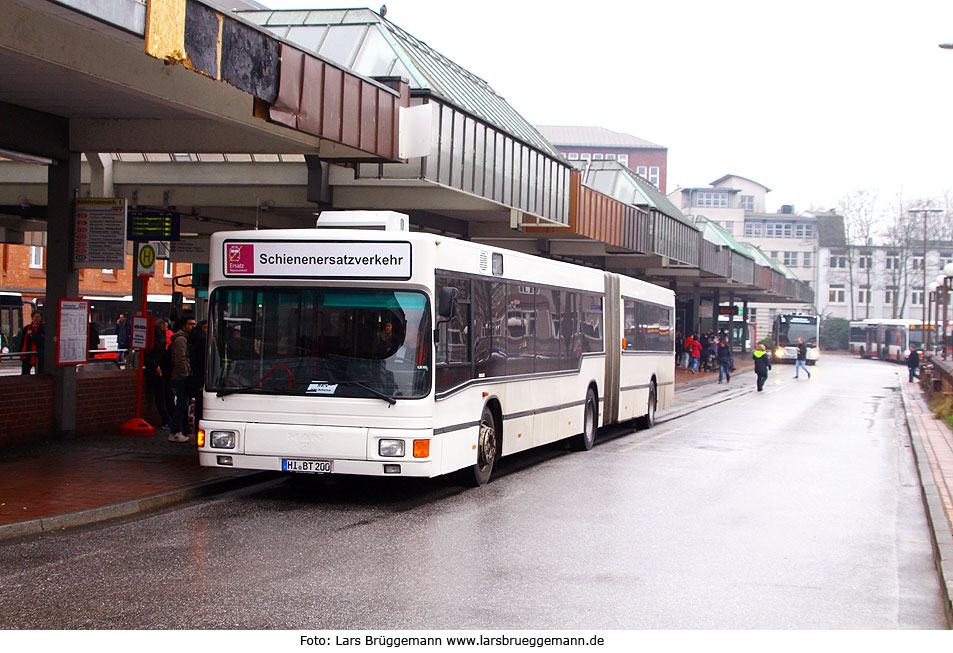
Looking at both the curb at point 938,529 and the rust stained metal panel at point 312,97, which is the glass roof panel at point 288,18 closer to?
the rust stained metal panel at point 312,97

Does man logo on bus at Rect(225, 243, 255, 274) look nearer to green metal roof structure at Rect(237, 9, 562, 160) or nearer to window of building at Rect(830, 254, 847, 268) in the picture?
green metal roof structure at Rect(237, 9, 562, 160)

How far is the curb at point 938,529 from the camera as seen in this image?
7.71 m

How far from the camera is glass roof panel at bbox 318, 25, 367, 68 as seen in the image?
20578mm

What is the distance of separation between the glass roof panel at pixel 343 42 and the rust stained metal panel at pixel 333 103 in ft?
23.0

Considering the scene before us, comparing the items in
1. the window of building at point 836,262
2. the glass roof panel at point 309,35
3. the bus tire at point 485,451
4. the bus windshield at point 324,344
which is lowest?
the bus tire at point 485,451

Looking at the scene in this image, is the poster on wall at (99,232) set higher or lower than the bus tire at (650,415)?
higher

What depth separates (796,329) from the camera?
2997 inches

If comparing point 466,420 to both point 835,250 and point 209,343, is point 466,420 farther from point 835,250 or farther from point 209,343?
point 835,250

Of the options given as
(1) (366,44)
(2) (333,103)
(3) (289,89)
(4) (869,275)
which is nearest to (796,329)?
(4) (869,275)

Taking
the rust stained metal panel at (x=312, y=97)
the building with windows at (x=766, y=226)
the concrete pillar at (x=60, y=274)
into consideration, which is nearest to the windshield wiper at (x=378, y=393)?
the rust stained metal panel at (x=312, y=97)

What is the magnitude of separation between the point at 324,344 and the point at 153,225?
244 inches

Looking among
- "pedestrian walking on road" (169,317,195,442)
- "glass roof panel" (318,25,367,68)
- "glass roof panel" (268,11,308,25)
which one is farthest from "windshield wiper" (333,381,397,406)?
"glass roof panel" (268,11,308,25)
